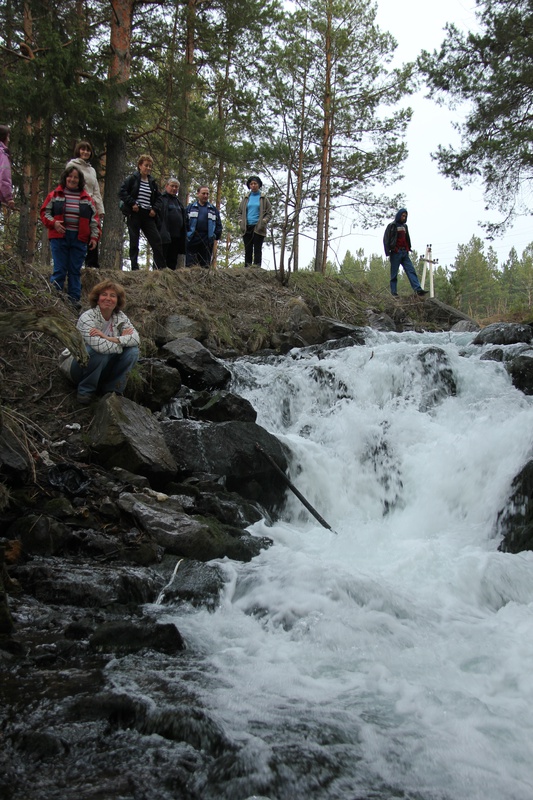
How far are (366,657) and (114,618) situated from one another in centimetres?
155

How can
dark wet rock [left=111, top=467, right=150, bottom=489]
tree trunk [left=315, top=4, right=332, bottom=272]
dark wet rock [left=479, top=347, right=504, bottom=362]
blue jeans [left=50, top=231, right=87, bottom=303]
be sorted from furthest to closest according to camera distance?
tree trunk [left=315, top=4, right=332, bottom=272] → dark wet rock [left=479, top=347, right=504, bottom=362] → blue jeans [left=50, top=231, right=87, bottom=303] → dark wet rock [left=111, top=467, right=150, bottom=489]

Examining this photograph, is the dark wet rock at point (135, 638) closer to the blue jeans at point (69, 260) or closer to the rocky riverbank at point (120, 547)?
the rocky riverbank at point (120, 547)

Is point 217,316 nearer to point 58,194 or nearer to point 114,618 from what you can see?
point 58,194

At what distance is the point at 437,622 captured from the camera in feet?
13.0

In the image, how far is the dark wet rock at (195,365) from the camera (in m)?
8.09

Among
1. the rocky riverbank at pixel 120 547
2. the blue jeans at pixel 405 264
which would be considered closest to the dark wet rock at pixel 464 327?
the blue jeans at pixel 405 264

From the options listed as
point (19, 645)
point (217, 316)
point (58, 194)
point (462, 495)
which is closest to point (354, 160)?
point (217, 316)

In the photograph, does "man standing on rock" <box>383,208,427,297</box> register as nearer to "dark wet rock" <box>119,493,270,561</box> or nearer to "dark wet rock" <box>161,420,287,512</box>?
"dark wet rock" <box>161,420,287,512</box>

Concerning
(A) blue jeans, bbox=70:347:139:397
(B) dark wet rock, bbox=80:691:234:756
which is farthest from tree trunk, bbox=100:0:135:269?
(B) dark wet rock, bbox=80:691:234:756

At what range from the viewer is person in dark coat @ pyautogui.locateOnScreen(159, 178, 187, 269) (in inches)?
403

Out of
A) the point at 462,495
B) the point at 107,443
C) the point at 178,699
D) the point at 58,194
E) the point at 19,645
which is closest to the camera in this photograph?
the point at 178,699

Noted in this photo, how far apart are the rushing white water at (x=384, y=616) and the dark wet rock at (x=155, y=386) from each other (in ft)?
4.84

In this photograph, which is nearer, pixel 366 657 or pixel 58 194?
pixel 366 657

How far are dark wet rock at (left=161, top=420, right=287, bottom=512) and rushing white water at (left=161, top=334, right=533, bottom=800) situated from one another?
1.28 ft
